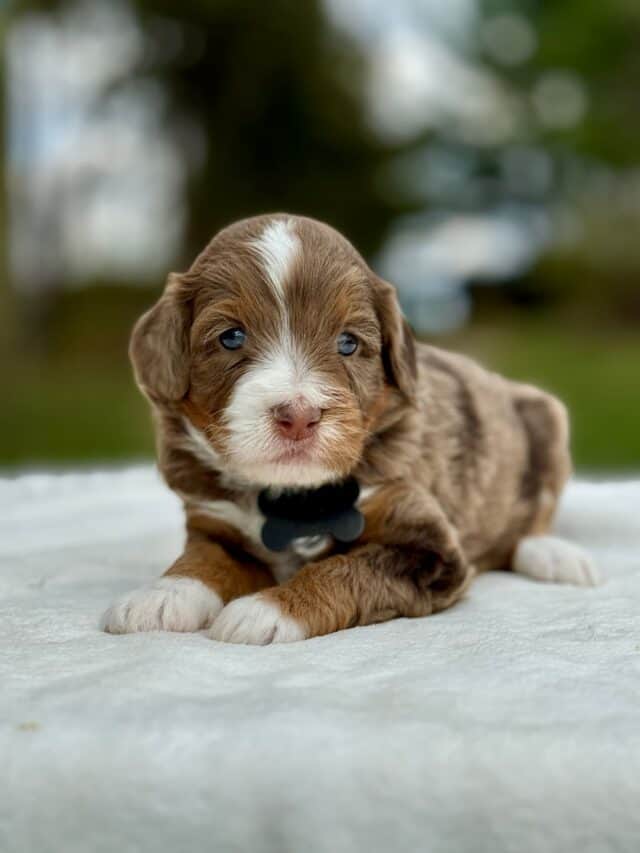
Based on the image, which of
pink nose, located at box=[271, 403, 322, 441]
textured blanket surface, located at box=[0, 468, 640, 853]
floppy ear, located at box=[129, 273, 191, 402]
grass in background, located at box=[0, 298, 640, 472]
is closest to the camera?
textured blanket surface, located at box=[0, 468, 640, 853]

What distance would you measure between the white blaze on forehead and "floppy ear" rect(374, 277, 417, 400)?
34 centimetres

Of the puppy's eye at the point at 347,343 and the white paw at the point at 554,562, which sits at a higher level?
the puppy's eye at the point at 347,343

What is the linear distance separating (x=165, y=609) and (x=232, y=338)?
29.4 inches

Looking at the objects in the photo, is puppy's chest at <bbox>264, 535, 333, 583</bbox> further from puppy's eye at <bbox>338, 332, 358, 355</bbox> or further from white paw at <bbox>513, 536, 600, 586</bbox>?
white paw at <bbox>513, 536, 600, 586</bbox>

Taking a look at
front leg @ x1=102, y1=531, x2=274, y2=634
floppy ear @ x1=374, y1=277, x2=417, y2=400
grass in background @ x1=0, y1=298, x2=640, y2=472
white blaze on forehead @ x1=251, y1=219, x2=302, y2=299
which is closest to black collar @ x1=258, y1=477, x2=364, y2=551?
front leg @ x1=102, y1=531, x2=274, y2=634

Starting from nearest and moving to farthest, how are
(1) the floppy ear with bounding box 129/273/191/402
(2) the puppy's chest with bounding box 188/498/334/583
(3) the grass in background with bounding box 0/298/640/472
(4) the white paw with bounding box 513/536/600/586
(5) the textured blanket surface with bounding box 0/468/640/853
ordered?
1. (5) the textured blanket surface with bounding box 0/468/640/853
2. (1) the floppy ear with bounding box 129/273/191/402
3. (2) the puppy's chest with bounding box 188/498/334/583
4. (4) the white paw with bounding box 513/536/600/586
5. (3) the grass in background with bounding box 0/298/640/472

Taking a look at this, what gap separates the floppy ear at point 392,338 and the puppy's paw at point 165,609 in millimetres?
826

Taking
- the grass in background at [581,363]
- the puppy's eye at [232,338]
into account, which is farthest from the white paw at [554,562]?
→ the grass in background at [581,363]

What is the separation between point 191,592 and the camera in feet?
9.06

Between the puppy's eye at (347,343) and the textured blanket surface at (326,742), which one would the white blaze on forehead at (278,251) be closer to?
the puppy's eye at (347,343)

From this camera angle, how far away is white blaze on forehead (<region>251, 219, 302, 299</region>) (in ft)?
8.73

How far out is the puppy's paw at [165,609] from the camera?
2648 millimetres

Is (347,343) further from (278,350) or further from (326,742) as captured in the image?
(326,742)

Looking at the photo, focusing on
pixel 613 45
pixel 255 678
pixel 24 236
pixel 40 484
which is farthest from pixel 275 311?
pixel 613 45
